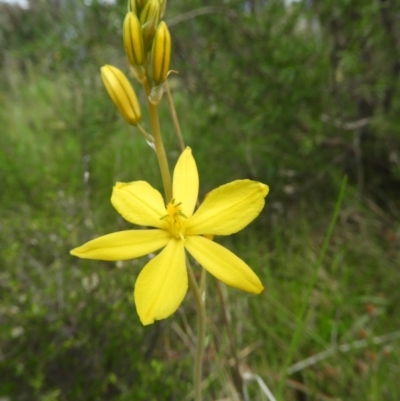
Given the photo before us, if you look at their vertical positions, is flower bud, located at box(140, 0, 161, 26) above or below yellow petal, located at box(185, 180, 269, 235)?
above

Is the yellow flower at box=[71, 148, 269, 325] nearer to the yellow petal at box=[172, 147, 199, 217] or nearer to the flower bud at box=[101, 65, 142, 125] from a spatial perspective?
the yellow petal at box=[172, 147, 199, 217]

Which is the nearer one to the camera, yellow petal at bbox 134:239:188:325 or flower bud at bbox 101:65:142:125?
yellow petal at bbox 134:239:188:325

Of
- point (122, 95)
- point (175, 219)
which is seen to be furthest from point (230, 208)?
point (122, 95)

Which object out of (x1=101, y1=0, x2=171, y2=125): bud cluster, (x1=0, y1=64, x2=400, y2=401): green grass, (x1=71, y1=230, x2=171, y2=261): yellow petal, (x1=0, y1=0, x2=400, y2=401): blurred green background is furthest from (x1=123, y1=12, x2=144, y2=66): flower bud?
(x1=0, y1=0, x2=400, y2=401): blurred green background

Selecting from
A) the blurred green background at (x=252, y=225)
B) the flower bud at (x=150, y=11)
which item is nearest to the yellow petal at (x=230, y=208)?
the flower bud at (x=150, y=11)

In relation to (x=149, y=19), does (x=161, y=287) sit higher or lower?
lower

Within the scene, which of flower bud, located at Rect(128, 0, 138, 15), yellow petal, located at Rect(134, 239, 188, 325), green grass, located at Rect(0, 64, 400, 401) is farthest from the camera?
green grass, located at Rect(0, 64, 400, 401)

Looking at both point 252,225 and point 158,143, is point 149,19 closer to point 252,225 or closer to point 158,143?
point 158,143

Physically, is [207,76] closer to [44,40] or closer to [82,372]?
[44,40]
